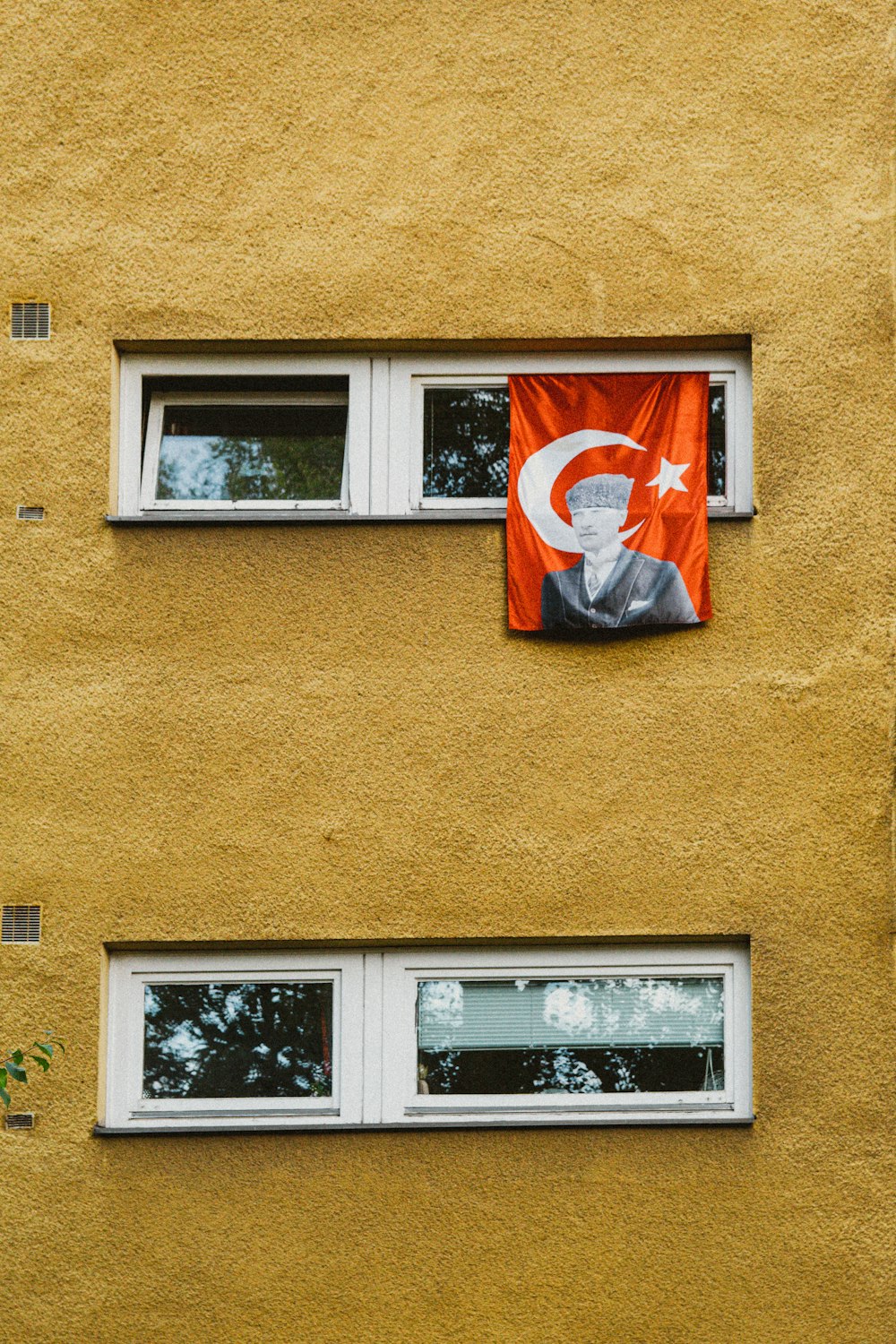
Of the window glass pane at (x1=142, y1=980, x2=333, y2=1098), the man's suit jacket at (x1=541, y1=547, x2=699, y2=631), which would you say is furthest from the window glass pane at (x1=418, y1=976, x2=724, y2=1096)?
the man's suit jacket at (x1=541, y1=547, x2=699, y2=631)

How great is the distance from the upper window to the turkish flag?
120mm

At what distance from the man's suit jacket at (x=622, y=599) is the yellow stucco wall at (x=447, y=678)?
13 centimetres

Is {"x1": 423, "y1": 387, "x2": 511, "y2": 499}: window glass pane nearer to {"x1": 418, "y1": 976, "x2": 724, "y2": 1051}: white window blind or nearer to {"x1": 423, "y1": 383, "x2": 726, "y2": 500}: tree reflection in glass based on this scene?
{"x1": 423, "y1": 383, "x2": 726, "y2": 500}: tree reflection in glass

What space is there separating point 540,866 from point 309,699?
122 centimetres

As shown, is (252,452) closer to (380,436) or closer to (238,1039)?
(380,436)

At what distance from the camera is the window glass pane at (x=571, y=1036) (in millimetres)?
6477

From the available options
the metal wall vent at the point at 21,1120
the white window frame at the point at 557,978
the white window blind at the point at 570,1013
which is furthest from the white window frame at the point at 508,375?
the metal wall vent at the point at 21,1120

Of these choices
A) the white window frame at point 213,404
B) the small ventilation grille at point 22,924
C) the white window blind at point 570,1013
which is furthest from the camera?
the white window frame at point 213,404

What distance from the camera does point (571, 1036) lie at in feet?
21.4

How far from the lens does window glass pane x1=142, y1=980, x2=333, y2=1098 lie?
6.47 meters

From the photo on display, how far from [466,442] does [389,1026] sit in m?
2.61

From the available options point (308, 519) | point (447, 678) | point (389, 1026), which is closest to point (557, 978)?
point (389, 1026)

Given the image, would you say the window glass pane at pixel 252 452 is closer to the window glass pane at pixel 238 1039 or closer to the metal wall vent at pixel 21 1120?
the window glass pane at pixel 238 1039

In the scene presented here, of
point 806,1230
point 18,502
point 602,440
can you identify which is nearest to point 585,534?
point 602,440
